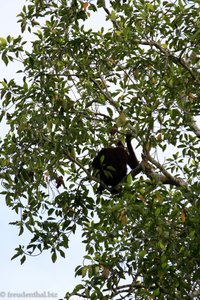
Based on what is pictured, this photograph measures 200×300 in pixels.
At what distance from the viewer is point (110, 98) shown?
1029 cm

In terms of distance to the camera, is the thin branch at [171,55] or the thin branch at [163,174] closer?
the thin branch at [171,55]

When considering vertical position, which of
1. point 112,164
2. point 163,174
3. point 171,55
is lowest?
point 163,174

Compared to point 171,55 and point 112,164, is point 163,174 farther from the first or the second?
point 171,55

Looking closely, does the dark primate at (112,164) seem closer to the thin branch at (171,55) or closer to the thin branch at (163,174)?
the thin branch at (163,174)

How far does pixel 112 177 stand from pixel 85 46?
202cm

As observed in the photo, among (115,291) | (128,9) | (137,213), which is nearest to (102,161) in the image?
(137,213)

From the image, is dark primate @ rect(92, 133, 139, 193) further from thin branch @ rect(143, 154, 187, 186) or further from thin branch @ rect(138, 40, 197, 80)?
thin branch @ rect(138, 40, 197, 80)

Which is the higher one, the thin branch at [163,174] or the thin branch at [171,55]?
the thin branch at [171,55]

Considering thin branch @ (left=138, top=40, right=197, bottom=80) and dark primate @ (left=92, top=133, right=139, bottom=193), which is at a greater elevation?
thin branch @ (left=138, top=40, right=197, bottom=80)

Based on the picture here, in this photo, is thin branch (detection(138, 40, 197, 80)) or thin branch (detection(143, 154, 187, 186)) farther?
thin branch (detection(143, 154, 187, 186))

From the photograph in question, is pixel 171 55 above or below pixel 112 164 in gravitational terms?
above

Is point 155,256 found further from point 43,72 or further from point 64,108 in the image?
point 43,72

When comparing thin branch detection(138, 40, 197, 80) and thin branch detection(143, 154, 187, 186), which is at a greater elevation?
thin branch detection(138, 40, 197, 80)

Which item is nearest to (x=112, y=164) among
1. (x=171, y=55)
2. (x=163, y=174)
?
(x=163, y=174)
